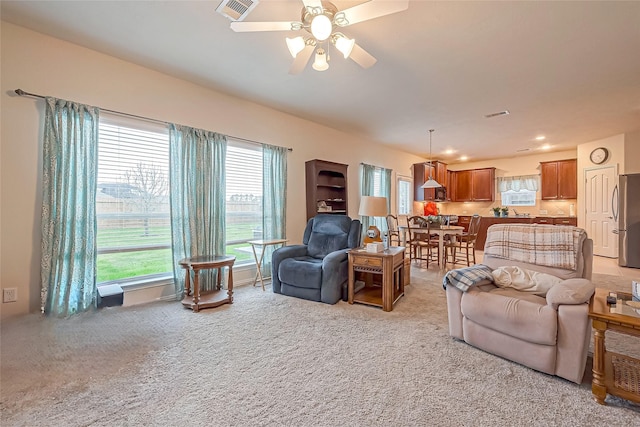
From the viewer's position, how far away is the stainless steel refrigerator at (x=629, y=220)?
5.02m

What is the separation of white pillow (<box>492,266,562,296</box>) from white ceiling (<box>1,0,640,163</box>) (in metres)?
2.10

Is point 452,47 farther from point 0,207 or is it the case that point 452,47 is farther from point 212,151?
point 0,207

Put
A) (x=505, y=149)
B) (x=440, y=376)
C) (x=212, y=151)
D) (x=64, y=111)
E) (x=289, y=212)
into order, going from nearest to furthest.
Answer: (x=440, y=376) → (x=64, y=111) → (x=212, y=151) → (x=289, y=212) → (x=505, y=149)

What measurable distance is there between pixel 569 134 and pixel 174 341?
764 centimetres

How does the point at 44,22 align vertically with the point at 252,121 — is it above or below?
above

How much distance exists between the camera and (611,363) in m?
1.76

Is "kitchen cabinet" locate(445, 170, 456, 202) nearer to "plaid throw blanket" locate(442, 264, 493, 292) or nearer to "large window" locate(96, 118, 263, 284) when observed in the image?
"plaid throw blanket" locate(442, 264, 493, 292)

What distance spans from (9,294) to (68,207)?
880 mm

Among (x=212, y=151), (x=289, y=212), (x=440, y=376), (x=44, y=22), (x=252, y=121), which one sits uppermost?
(x=44, y=22)

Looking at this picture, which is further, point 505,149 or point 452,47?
point 505,149

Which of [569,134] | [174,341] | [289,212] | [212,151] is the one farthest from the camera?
[569,134]

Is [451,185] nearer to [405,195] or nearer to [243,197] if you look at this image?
[405,195]

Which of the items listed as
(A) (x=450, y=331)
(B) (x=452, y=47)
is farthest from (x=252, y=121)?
(A) (x=450, y=331)

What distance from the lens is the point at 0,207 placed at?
241cm
